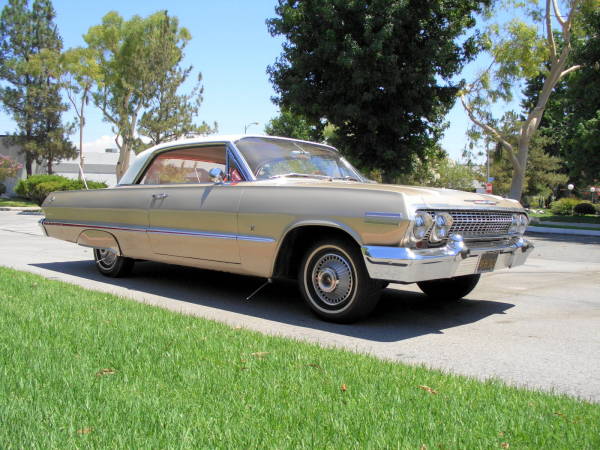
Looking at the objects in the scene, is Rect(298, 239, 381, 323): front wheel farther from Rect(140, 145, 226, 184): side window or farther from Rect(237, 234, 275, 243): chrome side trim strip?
Rect(140, 145, 226, 184): side window

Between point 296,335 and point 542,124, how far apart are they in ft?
233

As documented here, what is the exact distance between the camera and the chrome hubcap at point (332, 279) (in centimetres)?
Result: 521

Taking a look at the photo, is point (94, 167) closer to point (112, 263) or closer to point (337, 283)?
point (112, 263)

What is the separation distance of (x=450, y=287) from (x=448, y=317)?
850 mm

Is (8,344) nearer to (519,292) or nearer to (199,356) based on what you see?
(199,356)

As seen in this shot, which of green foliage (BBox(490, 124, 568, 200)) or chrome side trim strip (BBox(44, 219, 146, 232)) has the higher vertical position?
green foliage (BBox(490, 124, 568, 200))

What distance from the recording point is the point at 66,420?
2.69 m

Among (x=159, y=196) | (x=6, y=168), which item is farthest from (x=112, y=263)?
(x=6, y=168)

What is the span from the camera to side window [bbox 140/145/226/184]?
6586mm

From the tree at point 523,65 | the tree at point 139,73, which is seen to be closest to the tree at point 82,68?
the tree at point 139,73

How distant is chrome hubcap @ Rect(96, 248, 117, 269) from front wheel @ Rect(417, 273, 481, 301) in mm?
3870

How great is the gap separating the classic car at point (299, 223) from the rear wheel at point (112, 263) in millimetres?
24

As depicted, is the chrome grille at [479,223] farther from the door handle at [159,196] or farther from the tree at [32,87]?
the tree at [32,87]

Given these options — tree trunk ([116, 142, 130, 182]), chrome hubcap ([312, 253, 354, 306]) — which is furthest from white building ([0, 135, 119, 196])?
chrome hubcap ([312, 253, 354, 306])
